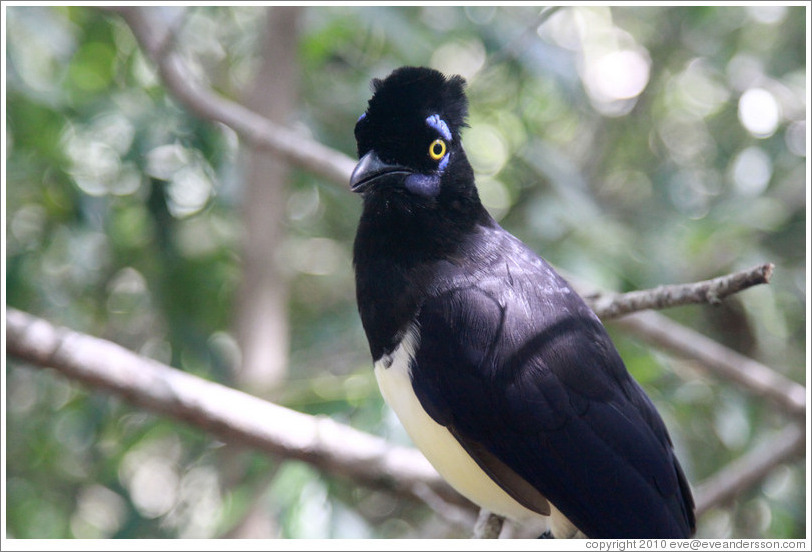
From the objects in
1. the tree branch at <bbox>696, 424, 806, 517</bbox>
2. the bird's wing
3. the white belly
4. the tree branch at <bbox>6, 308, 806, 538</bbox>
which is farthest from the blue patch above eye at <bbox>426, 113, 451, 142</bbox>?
the tree branch at <bbox>696, 424, 806, 517</bbox>

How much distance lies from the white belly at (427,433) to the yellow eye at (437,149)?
1.87ft

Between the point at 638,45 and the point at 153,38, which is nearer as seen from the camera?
the point at 153,38

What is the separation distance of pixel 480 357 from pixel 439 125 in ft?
2.43

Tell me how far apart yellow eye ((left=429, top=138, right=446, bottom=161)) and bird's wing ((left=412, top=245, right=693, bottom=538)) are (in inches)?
16.3

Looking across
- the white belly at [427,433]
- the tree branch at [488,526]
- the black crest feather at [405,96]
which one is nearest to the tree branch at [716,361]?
the tree branch at [488,526]

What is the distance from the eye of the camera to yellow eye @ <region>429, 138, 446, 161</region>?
2.68 meters

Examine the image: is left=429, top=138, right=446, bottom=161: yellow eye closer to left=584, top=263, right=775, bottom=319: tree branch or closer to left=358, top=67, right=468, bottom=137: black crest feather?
left=358, top=67, right=468, bottom=137: black crest feather

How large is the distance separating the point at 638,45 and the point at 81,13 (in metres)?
3.99

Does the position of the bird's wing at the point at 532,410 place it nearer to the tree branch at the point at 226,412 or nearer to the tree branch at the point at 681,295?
the tree branch at the point at 681,295

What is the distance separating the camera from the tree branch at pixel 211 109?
4.19 meters

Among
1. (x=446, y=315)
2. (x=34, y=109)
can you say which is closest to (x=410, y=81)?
(x=446, y=315)

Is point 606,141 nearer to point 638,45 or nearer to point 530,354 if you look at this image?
point 638,45

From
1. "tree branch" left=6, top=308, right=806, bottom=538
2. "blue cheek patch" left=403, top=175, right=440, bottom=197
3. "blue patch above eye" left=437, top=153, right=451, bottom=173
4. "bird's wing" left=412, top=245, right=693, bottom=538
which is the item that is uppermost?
"blue patch above eye" left=437, top=153, right=451, bottom=173

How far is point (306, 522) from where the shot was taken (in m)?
3.58
